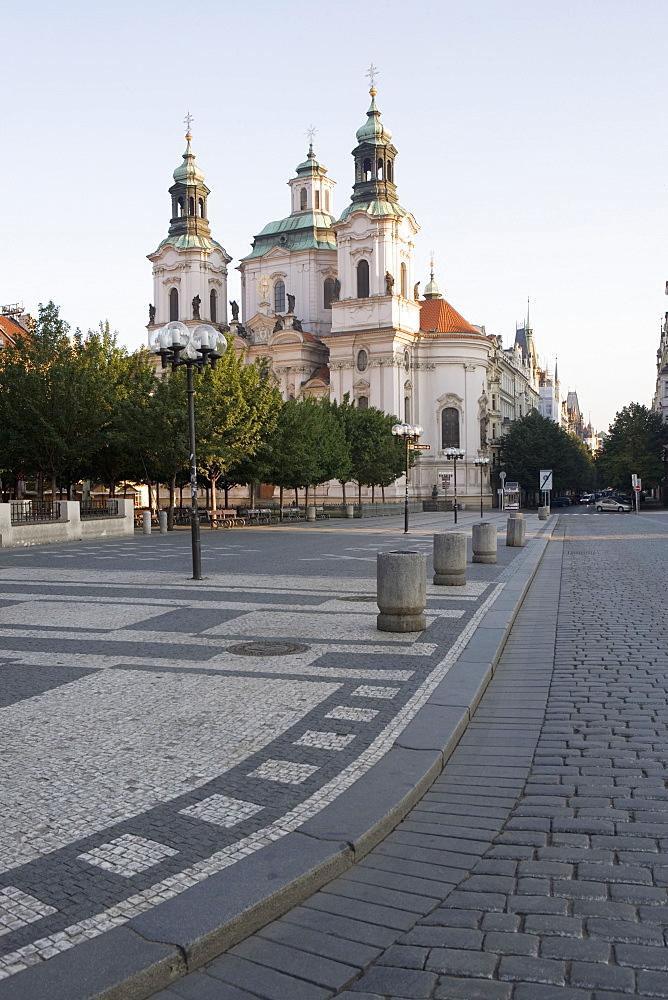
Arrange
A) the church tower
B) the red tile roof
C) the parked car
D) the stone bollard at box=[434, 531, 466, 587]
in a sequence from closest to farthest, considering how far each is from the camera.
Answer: the stone bollard at box=[434, 531, 466, 587], the parked car, the red tile roof, the church tower

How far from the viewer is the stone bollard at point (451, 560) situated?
14.3 m

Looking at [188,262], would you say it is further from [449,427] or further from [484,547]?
[484,547]

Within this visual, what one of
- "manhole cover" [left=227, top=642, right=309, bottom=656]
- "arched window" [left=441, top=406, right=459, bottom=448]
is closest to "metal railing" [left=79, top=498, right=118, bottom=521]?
"manhole cover" [left=227, top=642, right=309, bottom=656]

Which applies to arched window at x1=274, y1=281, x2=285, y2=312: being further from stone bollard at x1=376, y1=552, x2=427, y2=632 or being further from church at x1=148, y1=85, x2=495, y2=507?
stone bollard at x1=376, y1=552, x2=427, y2=632

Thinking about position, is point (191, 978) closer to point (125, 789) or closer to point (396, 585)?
point (125, 789)

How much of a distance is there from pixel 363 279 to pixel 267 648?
73597 mm

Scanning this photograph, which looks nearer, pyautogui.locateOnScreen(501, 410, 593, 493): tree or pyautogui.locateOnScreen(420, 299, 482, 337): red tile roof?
pyautogui.locateOnScreen(420, 299, 482, 337): red tile roof

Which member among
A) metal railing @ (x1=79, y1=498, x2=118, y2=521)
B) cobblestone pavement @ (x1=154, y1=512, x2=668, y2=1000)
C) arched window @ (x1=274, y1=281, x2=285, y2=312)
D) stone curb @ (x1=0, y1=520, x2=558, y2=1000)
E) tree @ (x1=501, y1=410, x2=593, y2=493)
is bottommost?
cobblestone pavement @ (x1=154, y1=512, x2=668, y2=1000)

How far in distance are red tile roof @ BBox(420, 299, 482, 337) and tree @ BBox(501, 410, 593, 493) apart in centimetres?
1195

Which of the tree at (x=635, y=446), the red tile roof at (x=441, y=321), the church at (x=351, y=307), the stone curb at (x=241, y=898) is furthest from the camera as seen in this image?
the red tile roof at (x=441, y=321)

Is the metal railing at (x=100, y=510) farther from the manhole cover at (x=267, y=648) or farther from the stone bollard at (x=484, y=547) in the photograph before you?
the manhole cover at (x=267, y=648)

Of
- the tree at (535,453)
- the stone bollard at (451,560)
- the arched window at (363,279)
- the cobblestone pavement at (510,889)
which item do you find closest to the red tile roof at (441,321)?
the arched window at (363,279)

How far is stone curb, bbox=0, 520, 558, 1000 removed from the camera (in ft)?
9.65

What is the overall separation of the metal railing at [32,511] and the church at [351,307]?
48.5 m
